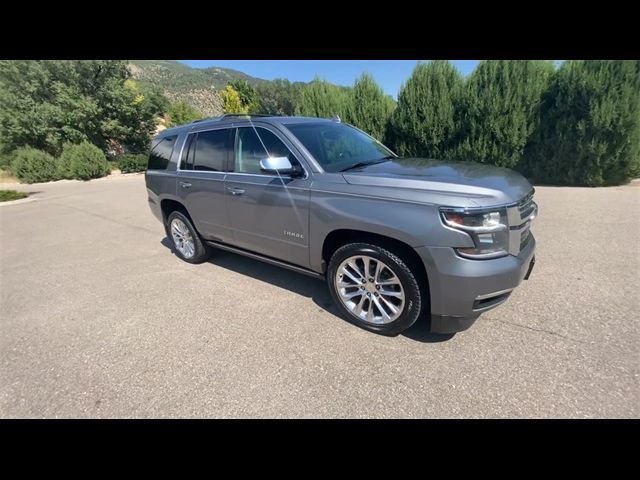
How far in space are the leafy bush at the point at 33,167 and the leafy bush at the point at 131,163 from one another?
3.63 m

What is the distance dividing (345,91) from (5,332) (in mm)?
13402

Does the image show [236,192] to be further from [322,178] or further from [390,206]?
[390,206]

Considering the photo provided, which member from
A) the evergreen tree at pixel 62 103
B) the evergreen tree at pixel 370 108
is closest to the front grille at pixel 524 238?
the evergreen tree at pixel 370 108

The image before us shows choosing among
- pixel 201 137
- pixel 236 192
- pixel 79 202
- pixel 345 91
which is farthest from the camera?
pixel 345 91

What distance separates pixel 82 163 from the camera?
19594 mm

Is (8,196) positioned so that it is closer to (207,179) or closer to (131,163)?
(131,163)

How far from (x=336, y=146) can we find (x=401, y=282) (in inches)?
66.1

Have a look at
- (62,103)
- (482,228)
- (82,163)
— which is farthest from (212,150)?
(62,103)

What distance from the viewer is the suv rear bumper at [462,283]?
226 cm

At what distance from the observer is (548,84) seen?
9.59 meters

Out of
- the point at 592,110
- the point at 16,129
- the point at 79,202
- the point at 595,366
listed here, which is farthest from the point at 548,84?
the point at 16,129

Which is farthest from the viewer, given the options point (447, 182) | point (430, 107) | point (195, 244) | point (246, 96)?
point (246, 96)

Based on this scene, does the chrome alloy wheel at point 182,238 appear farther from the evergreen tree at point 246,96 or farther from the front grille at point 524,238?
the evergreen tree at point 246,96

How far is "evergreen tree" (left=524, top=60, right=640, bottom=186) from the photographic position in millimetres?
8523
